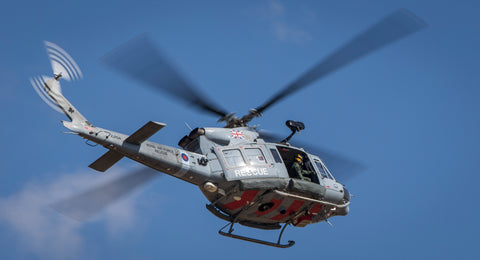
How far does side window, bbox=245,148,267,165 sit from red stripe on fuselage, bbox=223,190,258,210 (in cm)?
89

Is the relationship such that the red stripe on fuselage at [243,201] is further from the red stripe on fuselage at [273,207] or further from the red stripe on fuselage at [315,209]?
the red stripe on fuselage at [315,209]

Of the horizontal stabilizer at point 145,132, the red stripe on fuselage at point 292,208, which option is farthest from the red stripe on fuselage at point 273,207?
the horizontal stabilizer at point 145,132

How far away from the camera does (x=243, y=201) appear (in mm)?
20703

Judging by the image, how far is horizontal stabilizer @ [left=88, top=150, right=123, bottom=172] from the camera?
799 inches

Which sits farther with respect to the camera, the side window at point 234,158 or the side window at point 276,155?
the side window at point 276,155

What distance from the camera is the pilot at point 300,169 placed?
21.5 meters

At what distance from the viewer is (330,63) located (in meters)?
20.9

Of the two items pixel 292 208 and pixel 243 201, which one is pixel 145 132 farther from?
pixel 292 208

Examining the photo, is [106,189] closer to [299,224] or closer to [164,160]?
[164,160]

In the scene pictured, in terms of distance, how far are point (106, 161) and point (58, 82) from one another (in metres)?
2.82

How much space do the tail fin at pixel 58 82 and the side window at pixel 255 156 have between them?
16.0 feet

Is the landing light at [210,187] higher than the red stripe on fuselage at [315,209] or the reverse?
the reverse

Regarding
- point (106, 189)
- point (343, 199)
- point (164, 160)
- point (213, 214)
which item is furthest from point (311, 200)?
point (106, 189)

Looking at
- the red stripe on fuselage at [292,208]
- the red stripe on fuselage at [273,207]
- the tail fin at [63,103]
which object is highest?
the tail fin at [63,103]
